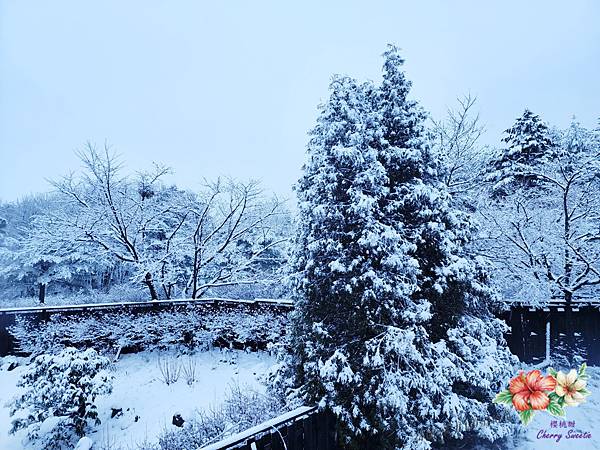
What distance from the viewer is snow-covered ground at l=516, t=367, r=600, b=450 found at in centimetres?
353

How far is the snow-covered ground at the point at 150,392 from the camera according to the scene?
19.1 ft

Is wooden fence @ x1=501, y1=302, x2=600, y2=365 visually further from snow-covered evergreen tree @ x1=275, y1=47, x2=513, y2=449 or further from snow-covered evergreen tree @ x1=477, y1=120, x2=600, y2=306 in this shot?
snow-covered evergreen tree @ x1=275, y1=47, x2=513, y2=449

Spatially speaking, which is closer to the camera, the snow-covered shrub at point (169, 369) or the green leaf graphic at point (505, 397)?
the green leaf graphic at point (505, 397)

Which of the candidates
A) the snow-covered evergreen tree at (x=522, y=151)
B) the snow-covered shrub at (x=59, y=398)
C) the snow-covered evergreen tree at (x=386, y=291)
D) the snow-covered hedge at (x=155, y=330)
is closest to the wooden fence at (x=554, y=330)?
the snow-covered evergreen tree at (x=386, y=291)

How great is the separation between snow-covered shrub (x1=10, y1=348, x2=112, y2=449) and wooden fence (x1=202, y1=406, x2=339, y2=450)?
441cm

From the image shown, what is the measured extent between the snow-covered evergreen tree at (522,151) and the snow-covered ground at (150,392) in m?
7.67

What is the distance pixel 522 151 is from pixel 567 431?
8.90 metres

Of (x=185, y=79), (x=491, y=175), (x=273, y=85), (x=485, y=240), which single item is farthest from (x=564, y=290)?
(x=185, y=79)

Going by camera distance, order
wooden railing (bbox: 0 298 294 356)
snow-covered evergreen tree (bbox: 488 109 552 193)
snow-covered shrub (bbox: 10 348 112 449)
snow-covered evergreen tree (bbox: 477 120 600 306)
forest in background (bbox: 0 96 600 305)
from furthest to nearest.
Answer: snow-covered evergreen tree (bbox: 488 109 552 193) → wooden railing (bbox: 0 298 294 356) → forest in background (bbox: 0 96 600 305) → snow-covered evergreen tree (bbox: 477 120 600 306) → snow-covered shrub (bbox: 10 348 112 449)

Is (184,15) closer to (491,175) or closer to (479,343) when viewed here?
(479,343)

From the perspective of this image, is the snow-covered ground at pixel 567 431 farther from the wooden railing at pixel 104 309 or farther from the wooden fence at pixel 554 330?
the wooden railing at pixel 104 309

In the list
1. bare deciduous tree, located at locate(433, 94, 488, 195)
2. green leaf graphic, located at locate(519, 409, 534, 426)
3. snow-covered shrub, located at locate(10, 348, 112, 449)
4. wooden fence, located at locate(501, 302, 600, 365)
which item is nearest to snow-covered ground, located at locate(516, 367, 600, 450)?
wooden fence, located at locate(501, 302, 600, 365)

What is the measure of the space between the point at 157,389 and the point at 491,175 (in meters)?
9.84

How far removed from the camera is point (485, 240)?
7.25 m
